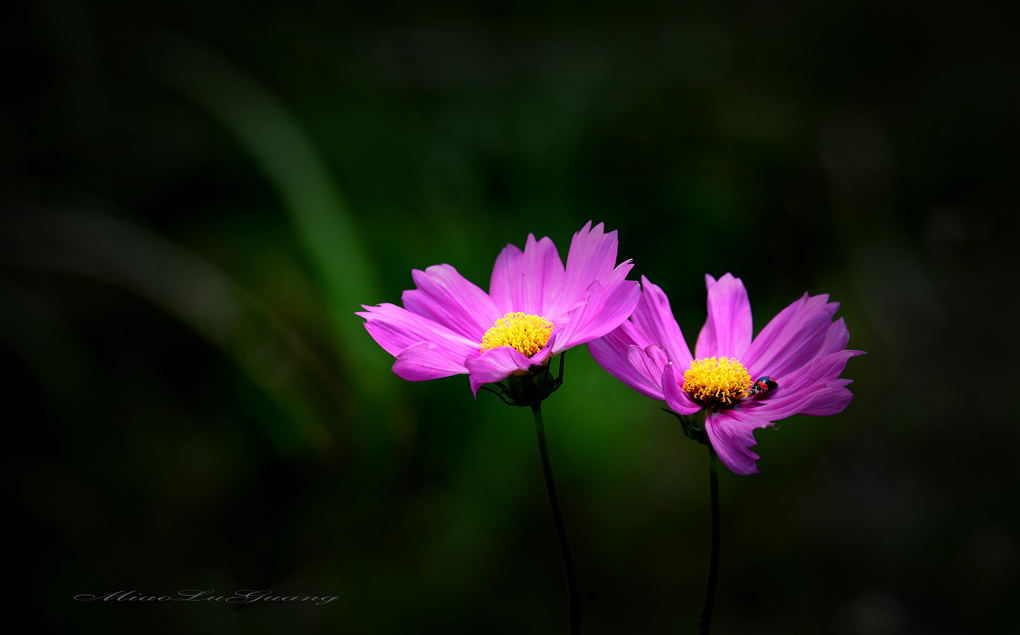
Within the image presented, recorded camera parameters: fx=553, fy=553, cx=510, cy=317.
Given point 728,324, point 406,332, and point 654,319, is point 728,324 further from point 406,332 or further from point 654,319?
point 406,332

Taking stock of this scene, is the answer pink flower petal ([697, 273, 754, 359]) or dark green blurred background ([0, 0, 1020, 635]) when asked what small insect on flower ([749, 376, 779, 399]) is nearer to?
pink flower petal ([697, 273, 754, 359])

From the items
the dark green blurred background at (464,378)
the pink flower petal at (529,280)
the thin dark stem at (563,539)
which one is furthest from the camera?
the dark green blurred background at (464,378)

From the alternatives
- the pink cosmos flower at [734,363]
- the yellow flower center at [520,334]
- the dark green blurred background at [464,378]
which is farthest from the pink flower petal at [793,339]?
the dark green blurred background at [464,378]

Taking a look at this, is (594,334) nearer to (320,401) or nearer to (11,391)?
(320,401)

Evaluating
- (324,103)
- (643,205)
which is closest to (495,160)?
(643,205)

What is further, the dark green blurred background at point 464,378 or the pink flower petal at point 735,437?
the dark green blurred background at point 464,378

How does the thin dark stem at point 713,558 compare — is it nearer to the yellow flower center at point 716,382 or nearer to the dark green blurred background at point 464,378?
the yellow flower center at point 716,382
